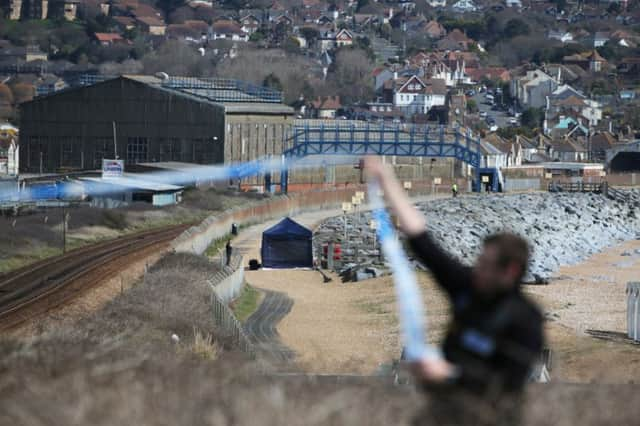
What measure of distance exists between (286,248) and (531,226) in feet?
106

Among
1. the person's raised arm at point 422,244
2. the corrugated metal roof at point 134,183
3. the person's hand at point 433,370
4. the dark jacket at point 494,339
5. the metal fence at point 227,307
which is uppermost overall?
the person's raised arm at point 422,244

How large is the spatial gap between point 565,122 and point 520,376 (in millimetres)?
186034

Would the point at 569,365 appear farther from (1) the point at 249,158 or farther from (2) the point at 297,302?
(1) the point at 249,158

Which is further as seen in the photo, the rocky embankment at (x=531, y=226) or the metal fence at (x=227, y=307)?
the rocky embankment at (x=531, y=226)

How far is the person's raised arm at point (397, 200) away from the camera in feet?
26.9

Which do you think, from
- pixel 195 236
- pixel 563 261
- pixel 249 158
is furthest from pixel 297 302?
pixel 249 158

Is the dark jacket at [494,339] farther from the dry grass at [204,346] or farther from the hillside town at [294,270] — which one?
the dry grass at [204,346]

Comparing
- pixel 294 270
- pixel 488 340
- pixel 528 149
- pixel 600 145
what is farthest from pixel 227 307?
pixel 600 145

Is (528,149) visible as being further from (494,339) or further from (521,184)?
(494,339)

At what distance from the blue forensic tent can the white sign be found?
75.6 ft

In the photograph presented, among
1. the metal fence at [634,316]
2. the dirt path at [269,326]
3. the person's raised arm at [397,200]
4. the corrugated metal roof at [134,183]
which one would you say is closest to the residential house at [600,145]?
the corrugated metal roof at [134,183]

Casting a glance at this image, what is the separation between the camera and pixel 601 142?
161250mm

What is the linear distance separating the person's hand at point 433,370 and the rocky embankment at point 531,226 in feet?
132

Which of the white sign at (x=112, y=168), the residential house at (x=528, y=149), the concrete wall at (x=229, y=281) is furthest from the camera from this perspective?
the residential house at (x=528, y=149)
